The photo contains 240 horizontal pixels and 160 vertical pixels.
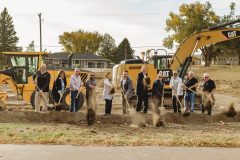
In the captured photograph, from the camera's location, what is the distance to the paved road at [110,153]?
9.71m

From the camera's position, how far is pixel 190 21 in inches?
3268

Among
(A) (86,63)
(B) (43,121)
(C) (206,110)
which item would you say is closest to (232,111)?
(C) (206,110)

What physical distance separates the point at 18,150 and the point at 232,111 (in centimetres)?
1005

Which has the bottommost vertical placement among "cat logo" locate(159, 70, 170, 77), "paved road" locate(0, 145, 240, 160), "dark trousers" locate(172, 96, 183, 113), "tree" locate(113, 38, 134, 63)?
"paved road" locate(0, 145, 240, 160)

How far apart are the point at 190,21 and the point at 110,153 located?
245ft

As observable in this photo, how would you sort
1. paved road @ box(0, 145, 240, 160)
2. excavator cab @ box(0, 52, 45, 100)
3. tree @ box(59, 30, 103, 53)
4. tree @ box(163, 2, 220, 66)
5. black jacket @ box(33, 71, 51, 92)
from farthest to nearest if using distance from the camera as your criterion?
tree @ box(59, 30, 103, 53)
tree @ box(163, 2, 220, 66)
excavator cab @ box(0, 52, 45, 100)
black jacket @ box(33, 71, 51, 92)
paved road @ box(0, 145, 240, 160)

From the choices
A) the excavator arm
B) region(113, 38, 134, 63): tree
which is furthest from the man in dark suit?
region(113, 38, 134, 63): tree

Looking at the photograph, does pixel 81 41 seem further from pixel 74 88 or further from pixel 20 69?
pixel 74 88

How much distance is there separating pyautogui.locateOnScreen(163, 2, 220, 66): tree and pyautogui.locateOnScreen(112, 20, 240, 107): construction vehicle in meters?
57.1

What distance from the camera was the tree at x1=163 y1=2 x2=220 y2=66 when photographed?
269 feet

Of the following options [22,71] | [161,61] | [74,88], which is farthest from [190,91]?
[22,71]

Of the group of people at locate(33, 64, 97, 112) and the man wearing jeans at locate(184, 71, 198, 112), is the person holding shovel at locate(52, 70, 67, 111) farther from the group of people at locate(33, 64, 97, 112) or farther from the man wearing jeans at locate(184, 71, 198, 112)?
the man wearing jeans at locate(184, 71, 198, 112)

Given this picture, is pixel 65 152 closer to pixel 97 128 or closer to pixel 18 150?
pixel 18 150

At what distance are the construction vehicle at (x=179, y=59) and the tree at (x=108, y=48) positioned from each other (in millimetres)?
85252
